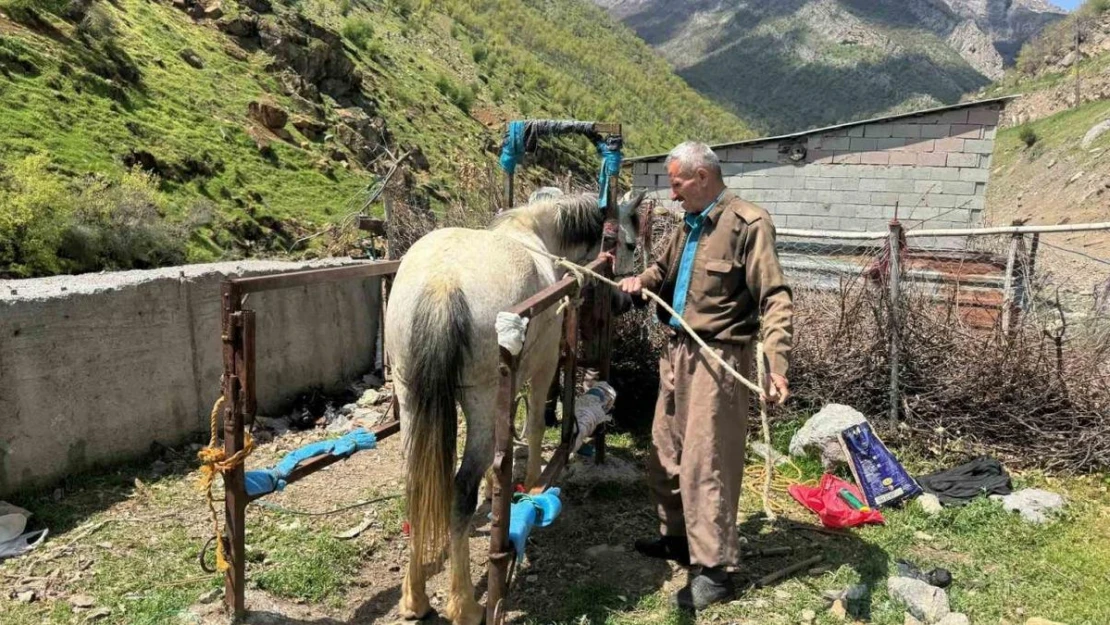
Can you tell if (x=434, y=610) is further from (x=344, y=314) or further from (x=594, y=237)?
(x=344, y=314)

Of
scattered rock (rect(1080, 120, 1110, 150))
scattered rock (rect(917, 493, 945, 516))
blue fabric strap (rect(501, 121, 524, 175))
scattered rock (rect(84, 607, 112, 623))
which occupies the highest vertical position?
scattered rock (rect(1080, 120, 1110, 150))

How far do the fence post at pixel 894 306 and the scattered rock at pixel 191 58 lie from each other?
1212cm

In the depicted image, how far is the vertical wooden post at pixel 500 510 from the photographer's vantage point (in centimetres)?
251

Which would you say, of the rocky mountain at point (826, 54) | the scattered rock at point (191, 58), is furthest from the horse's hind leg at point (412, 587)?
the rocky mountain at point (826, 54)

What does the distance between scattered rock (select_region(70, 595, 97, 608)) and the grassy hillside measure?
137 inches

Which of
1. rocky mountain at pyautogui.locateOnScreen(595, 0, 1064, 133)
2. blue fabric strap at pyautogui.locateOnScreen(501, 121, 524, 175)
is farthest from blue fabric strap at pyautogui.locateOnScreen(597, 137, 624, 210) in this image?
rocky mountain at pyautogui.locateOnScreen(595, 0, 1064, 133)

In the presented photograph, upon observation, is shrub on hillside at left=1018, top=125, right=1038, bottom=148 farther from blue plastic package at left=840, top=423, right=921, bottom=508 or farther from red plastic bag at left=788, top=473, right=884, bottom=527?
red plastic bag at left=788, top=473, right=884, bottom=527

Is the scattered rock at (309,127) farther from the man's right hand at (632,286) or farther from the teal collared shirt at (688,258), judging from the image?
the teal collared shirt at (688,258)

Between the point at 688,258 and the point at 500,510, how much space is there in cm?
144

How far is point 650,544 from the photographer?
11.6ft

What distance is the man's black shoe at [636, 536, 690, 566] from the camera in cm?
347

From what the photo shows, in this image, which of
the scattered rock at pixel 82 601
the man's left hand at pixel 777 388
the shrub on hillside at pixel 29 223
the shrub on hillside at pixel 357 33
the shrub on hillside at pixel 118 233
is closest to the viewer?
the man's left hand at pixel 777 388

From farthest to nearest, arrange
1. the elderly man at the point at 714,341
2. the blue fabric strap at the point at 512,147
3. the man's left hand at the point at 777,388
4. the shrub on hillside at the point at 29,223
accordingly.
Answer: the shrub on hillside at the point at 29,223, the blue fabric strap at the point at 512,147, the elderly man at the point at 714,341, the man's left hand at the point at 777,388

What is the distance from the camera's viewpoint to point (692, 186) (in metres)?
3.02
